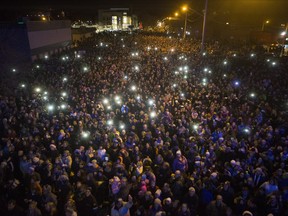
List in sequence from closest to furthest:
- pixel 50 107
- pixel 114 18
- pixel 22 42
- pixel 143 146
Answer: pixel 143 146
pixel 50 107
pixel 22 42
pixel 114 18

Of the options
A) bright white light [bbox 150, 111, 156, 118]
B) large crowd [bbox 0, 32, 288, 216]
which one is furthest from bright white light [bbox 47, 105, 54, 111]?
bright white light [bbox 150, 111, 156, 118]

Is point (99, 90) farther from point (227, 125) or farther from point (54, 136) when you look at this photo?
point (227, 125)

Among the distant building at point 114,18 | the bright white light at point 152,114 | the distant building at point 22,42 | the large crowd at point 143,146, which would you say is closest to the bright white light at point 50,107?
the large crowd at point 143,146

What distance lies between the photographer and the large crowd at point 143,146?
621 cm

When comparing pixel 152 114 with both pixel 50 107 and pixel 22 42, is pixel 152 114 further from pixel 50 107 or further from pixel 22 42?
pixel 22 42

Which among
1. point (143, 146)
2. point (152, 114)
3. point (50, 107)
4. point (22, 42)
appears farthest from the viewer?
point (22, 42)

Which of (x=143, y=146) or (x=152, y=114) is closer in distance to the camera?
(x=143, y=146)

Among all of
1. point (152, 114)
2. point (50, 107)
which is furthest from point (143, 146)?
point (50, 107)

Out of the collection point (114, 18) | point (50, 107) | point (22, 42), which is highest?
point (22, 42)

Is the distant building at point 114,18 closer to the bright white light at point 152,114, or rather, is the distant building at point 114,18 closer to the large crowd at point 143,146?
the large crowd at point 143,146

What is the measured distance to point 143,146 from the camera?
9.04 m

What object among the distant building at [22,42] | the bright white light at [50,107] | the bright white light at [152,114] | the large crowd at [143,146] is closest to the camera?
the large crowd at [143,146]

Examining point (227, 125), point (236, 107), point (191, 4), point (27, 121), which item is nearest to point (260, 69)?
point (236, 107)

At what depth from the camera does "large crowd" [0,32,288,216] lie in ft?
20.4
